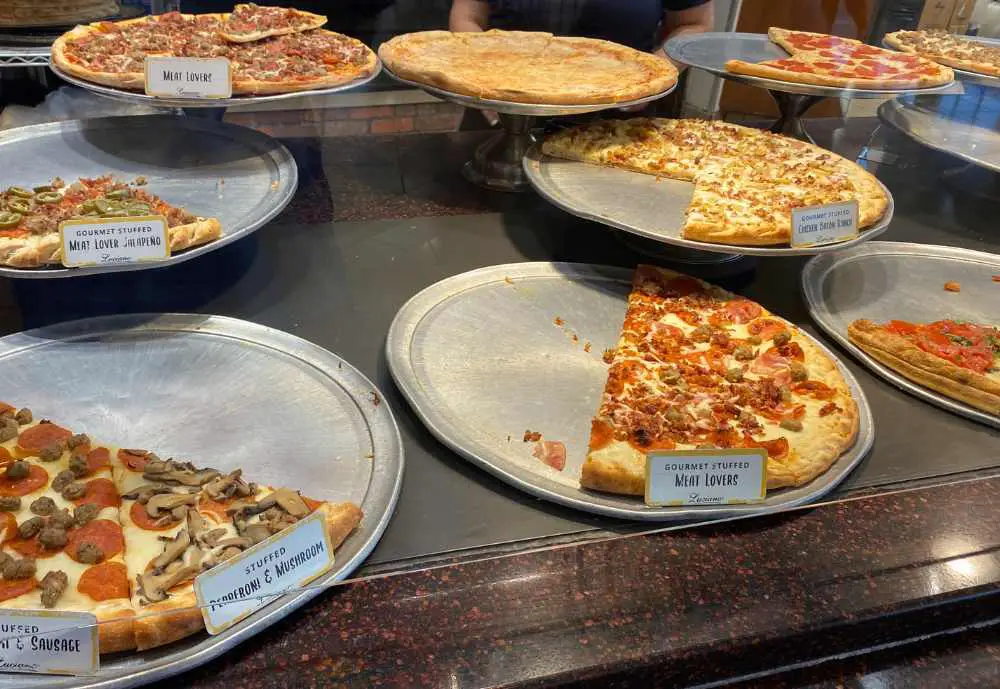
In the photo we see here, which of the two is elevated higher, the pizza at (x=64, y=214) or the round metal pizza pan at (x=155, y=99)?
the round metal pizza pan at (x=155, y=99)

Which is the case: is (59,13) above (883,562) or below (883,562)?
above

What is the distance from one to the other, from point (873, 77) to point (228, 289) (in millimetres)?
2317

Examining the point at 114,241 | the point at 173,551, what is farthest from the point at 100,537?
the point at 114,241

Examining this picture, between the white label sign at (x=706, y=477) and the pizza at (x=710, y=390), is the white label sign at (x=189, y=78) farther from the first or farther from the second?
the white label sign at (x=706, y=477)

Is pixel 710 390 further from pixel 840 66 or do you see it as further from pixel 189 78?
pixel 840 66

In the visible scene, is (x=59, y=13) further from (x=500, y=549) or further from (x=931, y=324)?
(x=931, y=324)

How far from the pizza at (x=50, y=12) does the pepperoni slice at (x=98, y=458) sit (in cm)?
146

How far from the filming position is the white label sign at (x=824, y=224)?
1887 mm

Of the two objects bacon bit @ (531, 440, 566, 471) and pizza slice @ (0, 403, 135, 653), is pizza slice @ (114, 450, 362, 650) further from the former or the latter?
bacon bit @ (531, 440, 566, 471)

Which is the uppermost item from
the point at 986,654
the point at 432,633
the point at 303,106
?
the point at 303,106

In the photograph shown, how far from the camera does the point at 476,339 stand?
5.88 ft

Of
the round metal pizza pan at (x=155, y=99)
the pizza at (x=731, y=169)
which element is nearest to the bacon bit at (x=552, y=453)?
the pizza at (x=731, y=169)

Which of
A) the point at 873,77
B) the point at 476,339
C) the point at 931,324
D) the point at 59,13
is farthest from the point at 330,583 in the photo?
the point at 873,77

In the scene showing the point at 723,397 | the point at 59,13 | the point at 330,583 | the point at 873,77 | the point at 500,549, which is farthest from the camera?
the point at 873,77
